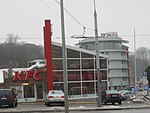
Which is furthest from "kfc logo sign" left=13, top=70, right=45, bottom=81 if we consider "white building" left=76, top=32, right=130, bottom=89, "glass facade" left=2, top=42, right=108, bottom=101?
"white building" left=76, top=32, right=130, bottom=89

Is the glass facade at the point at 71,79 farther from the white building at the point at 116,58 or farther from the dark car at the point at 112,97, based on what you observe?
the white building at the point at 116,58

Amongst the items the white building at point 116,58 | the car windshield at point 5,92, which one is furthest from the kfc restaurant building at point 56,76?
the white building at point 116,58

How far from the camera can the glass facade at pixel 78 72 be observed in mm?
47969

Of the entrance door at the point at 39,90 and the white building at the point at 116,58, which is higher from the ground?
the white building at the point at 116,58

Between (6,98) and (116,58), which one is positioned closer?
(6,98)

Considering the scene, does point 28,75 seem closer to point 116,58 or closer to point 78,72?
point 78,72

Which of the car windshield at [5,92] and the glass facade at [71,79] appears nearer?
the car windshield at [5,92]

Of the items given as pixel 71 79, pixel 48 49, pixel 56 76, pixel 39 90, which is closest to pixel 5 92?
pixel 48 49

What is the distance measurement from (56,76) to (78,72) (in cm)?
334

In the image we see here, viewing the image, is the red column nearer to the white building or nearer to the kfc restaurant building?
the kfc restaurant building

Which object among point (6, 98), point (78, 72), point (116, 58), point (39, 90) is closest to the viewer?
point (6, 98)

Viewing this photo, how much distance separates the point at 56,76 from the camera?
4788 centimetres

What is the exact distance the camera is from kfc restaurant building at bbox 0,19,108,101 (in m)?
46.0

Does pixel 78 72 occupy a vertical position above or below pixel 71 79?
above
